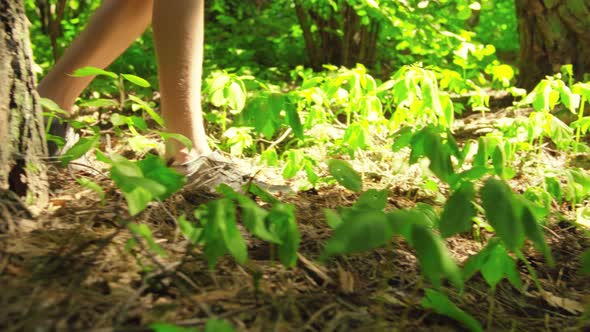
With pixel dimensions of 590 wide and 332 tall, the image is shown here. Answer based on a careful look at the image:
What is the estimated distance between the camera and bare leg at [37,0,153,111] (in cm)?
198

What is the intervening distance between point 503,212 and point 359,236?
0.32 meters

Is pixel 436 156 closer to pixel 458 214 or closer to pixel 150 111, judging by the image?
pixel 458 214

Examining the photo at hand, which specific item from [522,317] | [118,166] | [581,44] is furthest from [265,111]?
[581,44]

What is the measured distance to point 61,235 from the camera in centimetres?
122

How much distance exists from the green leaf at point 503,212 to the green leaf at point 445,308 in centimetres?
21

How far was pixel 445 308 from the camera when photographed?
46.3 inches

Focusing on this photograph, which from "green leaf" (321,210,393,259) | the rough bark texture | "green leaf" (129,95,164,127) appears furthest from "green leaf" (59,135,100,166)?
the rough bark texture

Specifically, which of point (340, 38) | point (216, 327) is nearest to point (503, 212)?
point (216, 327)

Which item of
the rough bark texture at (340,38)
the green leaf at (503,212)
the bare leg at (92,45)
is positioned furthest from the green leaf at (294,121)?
the rough bark texture at (340,38)

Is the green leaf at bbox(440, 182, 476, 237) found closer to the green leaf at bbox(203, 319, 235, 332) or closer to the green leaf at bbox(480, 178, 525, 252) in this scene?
the green leaf at bbox(480, 178, 525, 252)

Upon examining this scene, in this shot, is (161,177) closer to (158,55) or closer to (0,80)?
(0,80)

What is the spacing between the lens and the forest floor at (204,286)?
981mm

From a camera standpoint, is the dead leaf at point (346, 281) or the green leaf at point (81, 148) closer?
the dead leaf at point (346, 281)

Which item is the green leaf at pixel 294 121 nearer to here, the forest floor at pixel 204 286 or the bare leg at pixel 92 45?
the forest floor at pixel 204 286
